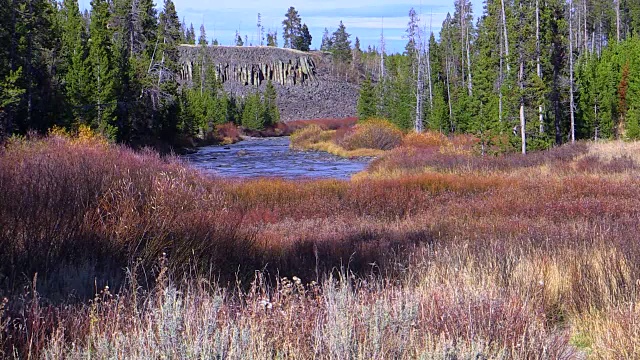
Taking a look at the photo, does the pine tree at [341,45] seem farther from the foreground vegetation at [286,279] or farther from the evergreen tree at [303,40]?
the foreground vegetation at [286,279]

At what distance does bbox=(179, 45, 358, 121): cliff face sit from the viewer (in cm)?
10119

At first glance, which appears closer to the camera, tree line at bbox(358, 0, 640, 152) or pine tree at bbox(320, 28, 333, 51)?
tree line at bbox(358, 0, 640, 152)

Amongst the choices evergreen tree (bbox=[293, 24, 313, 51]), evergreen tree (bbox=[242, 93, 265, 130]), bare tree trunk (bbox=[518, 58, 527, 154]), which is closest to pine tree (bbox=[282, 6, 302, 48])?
evergreen tree (bbox=[293, 24, 313, 51])

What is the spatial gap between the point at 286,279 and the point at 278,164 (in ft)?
108

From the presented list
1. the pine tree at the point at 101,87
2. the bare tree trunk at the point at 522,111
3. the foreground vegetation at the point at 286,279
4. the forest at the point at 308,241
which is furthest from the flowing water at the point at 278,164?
the foreground vegetation at the point at 286,279

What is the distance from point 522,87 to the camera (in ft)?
98.4

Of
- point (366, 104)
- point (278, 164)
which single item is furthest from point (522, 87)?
point (366, 104)

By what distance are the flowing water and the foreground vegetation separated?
16320 mm

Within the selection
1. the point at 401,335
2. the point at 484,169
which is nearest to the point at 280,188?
the point at 484,169

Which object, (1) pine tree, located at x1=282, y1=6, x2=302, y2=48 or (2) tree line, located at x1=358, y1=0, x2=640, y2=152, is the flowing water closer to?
(2) tree line, located at x1=358, y1=0, x2=640, y2=152

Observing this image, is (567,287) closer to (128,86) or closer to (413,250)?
(413,250)

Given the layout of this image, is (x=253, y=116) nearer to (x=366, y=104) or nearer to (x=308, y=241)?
(x=366, y=104)

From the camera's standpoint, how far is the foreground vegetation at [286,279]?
4266 millimetres

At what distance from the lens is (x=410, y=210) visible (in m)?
17.6
